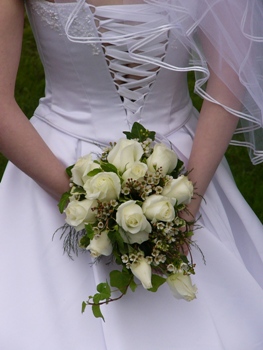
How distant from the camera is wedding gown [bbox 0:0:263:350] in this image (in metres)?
2.68

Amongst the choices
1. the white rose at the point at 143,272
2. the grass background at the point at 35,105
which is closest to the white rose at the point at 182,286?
the white rose at the point at 143,272

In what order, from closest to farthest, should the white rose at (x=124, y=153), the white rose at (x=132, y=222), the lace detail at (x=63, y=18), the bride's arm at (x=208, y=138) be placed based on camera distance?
1. the white rose at (x=132, y=222)
2. the white rose at (x=124, y=153)
3. the lace detail at (x=63, y=18)
4. the bride's arm at (x=208, y=138)

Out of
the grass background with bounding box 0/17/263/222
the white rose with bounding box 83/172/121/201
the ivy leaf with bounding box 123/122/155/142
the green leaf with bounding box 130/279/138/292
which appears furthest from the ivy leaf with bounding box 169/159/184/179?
the grass background with bounding box 0/17/263/222

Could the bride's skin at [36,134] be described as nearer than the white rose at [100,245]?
No

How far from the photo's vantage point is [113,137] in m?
2.85

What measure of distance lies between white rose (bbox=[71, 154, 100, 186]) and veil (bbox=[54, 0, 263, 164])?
1.13 ft

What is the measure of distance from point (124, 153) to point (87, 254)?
1.31 ft

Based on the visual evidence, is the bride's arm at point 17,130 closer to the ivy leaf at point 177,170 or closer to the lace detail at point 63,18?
the lace detail at point 63,18

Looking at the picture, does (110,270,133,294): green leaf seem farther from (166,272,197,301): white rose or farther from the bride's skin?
the bride's skin

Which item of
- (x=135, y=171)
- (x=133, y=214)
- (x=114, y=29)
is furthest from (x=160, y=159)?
(x=114, y=29)

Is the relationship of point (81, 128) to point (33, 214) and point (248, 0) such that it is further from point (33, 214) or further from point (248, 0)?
point (248, 0)

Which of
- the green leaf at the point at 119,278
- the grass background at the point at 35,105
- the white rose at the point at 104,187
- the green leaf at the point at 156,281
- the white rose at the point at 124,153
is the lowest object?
the green leaf at the point at 156,281

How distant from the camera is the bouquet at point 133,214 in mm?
2496

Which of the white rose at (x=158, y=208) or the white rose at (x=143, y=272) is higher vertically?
the white rose at (x=158, y=208)
